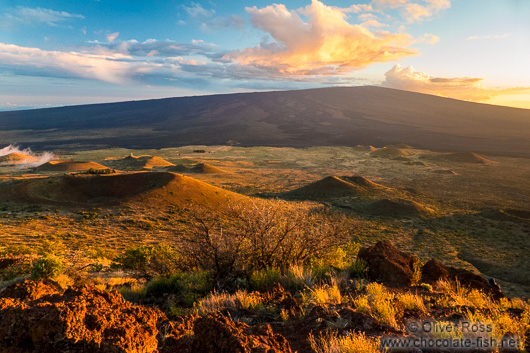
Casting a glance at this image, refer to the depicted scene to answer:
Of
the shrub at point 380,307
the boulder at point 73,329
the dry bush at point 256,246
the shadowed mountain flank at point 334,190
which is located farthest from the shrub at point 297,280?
the shadowed mountain flank at point 334,190

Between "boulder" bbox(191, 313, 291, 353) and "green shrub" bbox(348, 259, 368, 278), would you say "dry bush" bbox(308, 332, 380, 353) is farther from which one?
"green shrub" bbox(348, 259, 368, 278)

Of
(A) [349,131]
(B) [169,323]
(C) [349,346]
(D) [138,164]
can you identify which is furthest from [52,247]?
(A) [349,131]

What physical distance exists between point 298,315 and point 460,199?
1671 inches

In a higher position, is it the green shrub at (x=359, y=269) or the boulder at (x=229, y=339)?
the boulder at (x=229, y=339)

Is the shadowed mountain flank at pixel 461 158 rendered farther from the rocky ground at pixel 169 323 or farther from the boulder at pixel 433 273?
the rocky ground at pixel 169 323

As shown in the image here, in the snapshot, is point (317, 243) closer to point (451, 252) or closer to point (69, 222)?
point (451, 252)

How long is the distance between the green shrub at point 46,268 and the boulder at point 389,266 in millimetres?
9363

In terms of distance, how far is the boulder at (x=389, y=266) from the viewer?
27.6ft

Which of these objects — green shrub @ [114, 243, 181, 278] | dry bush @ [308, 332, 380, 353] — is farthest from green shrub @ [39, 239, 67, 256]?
dry bush @ [308, 332, 380, 353]

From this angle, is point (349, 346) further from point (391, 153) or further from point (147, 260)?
point (391, 153)

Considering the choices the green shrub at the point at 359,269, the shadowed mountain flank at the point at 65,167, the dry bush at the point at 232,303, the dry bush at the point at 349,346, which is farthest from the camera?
the shadowed mountain flank at the point at 65,167

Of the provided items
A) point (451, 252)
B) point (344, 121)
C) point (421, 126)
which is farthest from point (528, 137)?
point (451, 252)

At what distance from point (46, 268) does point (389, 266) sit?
10133 mm

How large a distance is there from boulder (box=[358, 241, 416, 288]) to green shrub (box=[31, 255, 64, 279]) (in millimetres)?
9363
